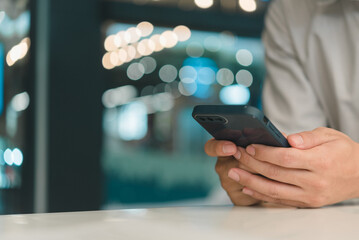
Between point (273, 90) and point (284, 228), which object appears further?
point (273, 90)

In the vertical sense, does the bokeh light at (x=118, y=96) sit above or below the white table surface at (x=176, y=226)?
above

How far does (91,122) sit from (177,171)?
0.93 m

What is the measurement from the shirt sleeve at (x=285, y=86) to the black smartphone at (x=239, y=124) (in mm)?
376

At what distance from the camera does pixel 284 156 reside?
69 centimetres

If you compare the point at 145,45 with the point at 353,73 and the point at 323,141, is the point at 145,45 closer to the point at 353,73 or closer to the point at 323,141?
the point at 353,73

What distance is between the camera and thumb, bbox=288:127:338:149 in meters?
0.69

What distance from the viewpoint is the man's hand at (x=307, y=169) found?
2.28 feet

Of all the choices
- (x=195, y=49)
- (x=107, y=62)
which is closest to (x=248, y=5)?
(x=195, y=49)

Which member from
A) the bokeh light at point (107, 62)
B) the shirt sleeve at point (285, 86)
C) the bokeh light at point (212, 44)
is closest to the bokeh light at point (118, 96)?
the bokeh light at point (107, 62)

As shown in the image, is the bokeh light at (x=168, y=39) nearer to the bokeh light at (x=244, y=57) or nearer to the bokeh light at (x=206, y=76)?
the bokeh light at (x=206, y=76)

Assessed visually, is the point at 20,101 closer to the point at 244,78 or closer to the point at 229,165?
the point at 244,78

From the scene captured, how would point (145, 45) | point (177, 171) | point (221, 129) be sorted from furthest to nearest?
1. point (177, 171)
2. point (145, 45)
3. point (221, 129)

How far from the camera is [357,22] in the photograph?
1.05 metres

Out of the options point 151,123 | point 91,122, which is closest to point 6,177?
point 91,122
